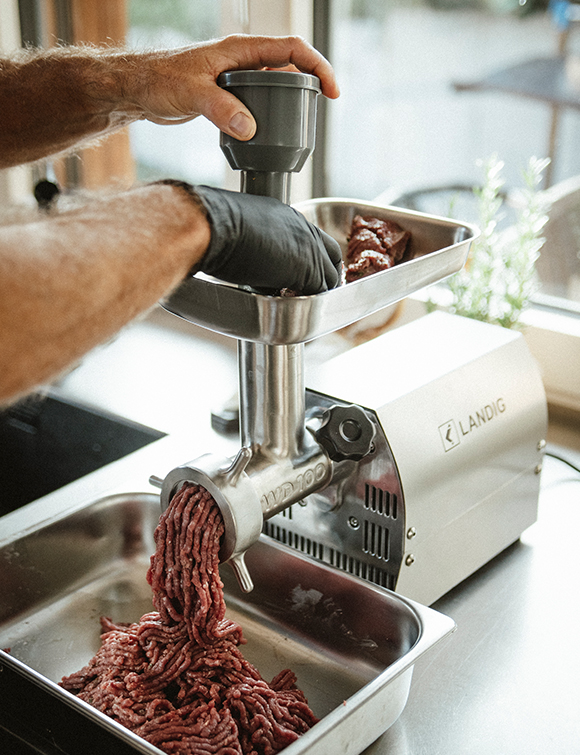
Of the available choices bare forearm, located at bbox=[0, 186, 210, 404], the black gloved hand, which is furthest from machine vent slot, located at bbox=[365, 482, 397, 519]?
bare forearm, located at bbox=[0, 186, 210, 404]

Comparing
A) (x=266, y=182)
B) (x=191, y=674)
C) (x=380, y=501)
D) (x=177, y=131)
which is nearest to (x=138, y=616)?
(x=191, y=674)

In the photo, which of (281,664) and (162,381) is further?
(162,381)

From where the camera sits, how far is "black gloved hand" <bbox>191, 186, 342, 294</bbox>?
67 centimetres

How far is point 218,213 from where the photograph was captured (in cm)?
67

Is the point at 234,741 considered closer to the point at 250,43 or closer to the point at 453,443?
the point at 453,443

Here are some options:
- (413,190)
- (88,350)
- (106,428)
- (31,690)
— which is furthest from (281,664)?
(413,190)

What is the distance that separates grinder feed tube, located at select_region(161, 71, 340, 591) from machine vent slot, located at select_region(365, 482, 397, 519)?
57mm

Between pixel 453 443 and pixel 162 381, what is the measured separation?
86 cm

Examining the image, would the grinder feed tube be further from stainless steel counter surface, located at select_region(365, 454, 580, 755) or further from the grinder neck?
stainless steel counter surface, located at select_region(365, 454, 580, 755)

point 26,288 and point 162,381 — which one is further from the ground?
point 26,288

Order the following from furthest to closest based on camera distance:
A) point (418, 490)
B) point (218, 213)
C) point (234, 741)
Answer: point (418, 490)
point (234, 741)
point (218, 213)

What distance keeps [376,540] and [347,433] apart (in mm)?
150

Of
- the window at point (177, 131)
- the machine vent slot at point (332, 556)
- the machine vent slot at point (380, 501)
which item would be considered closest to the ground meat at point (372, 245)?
the machine vent slot at point (380, 501)

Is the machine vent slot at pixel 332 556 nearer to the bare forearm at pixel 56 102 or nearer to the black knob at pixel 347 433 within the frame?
the black knob at pixel 347 433
